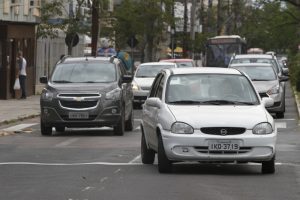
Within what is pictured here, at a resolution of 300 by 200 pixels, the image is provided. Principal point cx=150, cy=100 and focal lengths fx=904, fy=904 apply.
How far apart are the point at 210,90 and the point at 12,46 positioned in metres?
23.5

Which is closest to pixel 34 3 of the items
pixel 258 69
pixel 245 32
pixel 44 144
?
pixel 258 69

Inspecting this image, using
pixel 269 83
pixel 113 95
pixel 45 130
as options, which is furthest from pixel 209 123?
pixel 269 83

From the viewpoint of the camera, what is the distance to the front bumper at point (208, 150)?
12.4 meters

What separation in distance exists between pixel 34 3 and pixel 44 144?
2897 centimetres

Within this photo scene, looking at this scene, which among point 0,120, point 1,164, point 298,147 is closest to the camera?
point 1,164

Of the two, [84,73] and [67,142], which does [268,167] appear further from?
[84,73]

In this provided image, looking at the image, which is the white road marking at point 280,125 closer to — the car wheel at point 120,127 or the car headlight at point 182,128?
the car wheel at point 120,127

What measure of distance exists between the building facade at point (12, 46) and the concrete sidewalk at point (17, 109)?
2.96ft

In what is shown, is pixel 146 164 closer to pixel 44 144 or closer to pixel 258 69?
pixel 44 144

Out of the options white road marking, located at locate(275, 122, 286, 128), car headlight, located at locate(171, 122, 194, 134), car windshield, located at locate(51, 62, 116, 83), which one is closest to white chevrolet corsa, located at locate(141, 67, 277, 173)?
car headlight, located at locate(171, 122, 194, 134)

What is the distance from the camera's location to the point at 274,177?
1261 cm

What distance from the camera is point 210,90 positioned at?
13.6 metres

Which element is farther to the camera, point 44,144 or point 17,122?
point 17,122

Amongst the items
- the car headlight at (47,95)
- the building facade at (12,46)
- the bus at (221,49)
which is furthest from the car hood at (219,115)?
the bus at (221,49)
